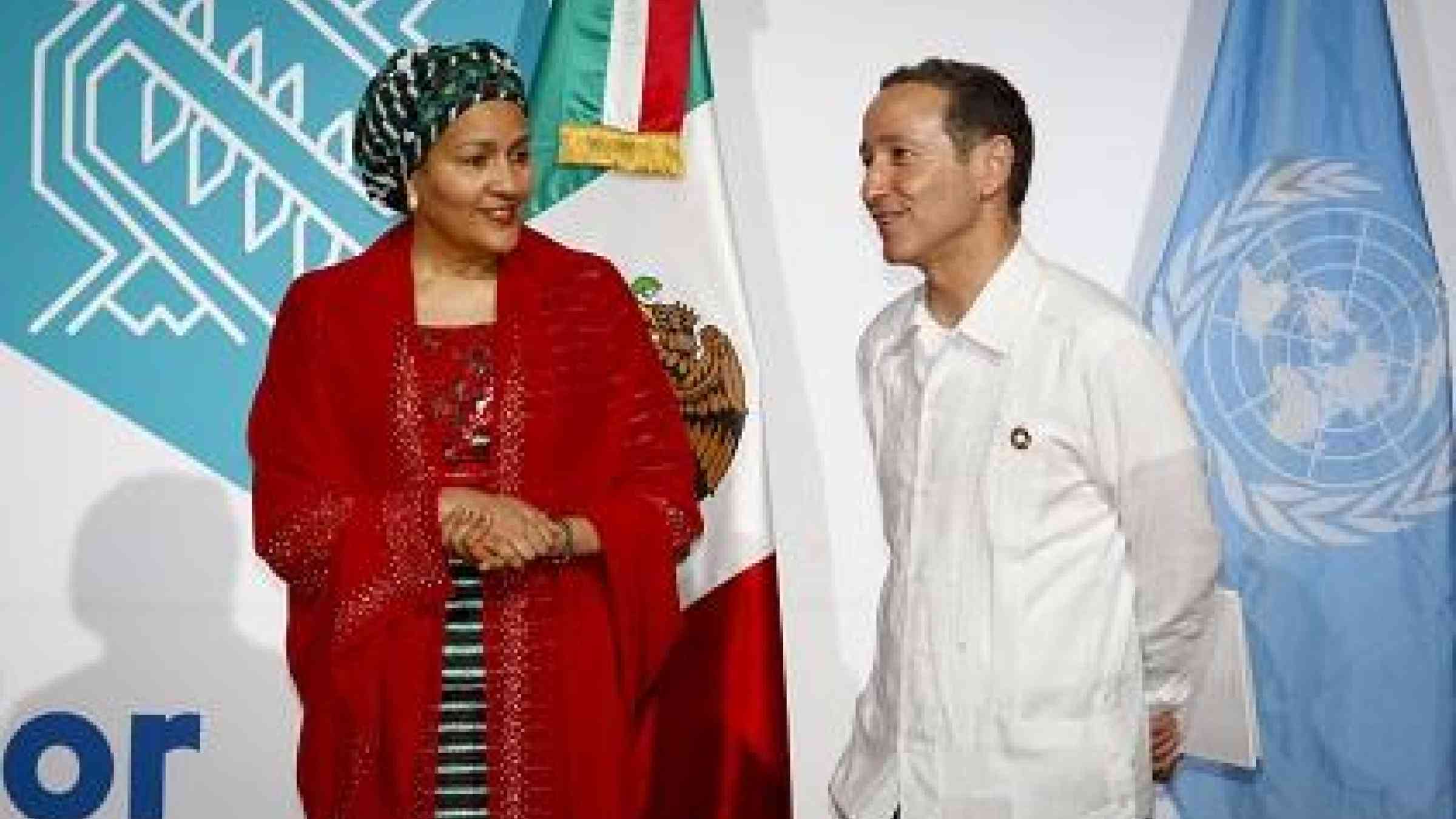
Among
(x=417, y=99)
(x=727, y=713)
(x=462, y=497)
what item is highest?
(x=417, y=99)

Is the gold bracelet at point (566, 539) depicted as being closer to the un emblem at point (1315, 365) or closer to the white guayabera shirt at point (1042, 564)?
the white guayabera shirt at point (1042, 564)

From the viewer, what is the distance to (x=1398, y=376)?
2961 millimetres

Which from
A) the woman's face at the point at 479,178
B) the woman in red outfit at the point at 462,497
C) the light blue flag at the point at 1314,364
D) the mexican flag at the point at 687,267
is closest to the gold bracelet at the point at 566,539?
the woman in red outfit at the point at 462,497

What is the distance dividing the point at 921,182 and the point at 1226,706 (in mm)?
813

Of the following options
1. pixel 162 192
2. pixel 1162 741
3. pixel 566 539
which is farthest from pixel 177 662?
pixel 1162 741

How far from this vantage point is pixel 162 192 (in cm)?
289

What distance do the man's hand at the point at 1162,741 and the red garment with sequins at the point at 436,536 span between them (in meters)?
0.60

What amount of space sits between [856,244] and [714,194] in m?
0.36

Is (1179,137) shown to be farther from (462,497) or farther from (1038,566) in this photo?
(462,497)

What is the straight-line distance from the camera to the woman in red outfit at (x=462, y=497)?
195 centimetres

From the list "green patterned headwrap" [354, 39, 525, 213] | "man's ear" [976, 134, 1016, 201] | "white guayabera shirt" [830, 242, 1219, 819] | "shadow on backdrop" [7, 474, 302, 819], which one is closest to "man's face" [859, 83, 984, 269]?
"man's ear" [976, 134, 1016, 201]

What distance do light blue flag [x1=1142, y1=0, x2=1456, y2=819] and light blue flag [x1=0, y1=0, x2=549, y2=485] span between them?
1612mm

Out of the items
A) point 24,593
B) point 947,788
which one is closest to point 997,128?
point 947,788

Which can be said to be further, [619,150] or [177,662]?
[177,662]
